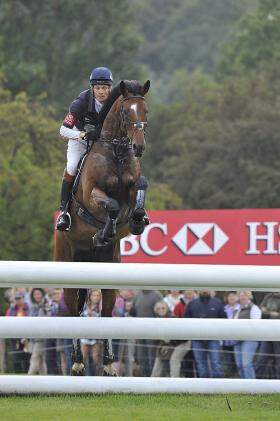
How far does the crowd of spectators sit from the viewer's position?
14836 millimetres

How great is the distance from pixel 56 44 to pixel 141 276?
178 ft

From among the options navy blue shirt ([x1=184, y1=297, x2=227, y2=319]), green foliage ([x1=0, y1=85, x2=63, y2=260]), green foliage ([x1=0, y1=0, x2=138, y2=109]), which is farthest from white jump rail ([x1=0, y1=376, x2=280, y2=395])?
green foliage ([x1=0, y1=0, x2=138, y2=109])

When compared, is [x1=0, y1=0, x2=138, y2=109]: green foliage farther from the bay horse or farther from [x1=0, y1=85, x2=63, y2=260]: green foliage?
the bay horse

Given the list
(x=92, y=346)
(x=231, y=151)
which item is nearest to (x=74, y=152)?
(x=92, y=346)

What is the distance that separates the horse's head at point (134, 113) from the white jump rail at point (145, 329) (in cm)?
247

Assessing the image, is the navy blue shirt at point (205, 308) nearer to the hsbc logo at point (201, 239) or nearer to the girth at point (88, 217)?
the hsbc logo at point (201, 239)

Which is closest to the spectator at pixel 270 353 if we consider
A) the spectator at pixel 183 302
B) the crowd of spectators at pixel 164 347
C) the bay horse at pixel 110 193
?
the crowd of spectators at pixel 164 347

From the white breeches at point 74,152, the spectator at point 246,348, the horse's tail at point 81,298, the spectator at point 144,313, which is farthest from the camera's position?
the spectator at point 144,313

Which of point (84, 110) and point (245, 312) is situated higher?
point (84, 110)

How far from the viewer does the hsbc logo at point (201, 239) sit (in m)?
17.2

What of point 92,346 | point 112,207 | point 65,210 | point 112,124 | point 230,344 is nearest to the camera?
point 112,207

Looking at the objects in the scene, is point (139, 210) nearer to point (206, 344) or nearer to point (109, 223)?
point (109, 223)

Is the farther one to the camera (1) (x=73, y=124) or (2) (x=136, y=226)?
(1) (x=73, y=124)

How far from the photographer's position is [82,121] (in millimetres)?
11141
